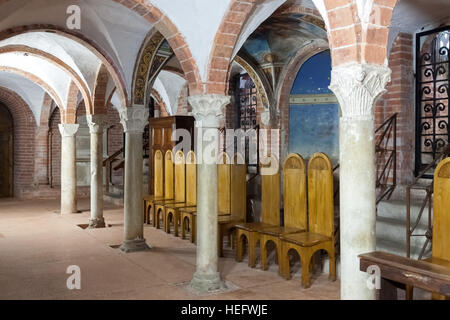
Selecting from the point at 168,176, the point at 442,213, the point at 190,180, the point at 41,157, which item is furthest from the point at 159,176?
the point at 442,213

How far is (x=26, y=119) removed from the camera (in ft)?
46.1

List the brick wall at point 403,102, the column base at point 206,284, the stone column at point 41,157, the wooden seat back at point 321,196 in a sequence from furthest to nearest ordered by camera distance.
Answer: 1. the stone column at point 41,157
2. the brick wall at point 403,102
3. the wooden seat back at point 321,196
4. the column base at point 206,284

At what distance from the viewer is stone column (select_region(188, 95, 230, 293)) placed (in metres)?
5.03

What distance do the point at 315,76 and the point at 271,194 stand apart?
387 centimetres

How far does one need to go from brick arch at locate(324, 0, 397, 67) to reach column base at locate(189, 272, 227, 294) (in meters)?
2.89

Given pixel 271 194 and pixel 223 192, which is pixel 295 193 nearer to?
pixel 271 194

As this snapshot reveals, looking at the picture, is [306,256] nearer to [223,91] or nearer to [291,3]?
[223,91]

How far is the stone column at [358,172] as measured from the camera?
3256 mm

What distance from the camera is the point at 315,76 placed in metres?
9.15

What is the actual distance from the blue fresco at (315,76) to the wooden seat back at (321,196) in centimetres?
368

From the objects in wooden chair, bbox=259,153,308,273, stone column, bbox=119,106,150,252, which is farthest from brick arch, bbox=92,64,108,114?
wooden chair, bbox=259,153,308,273

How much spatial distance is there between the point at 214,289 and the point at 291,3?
428cm

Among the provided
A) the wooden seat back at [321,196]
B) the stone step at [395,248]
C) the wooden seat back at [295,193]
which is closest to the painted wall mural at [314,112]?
the wooden seat back at [295,193]

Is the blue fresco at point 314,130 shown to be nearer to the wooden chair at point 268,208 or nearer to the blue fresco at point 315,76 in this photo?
the blue fresco at point 315,76
